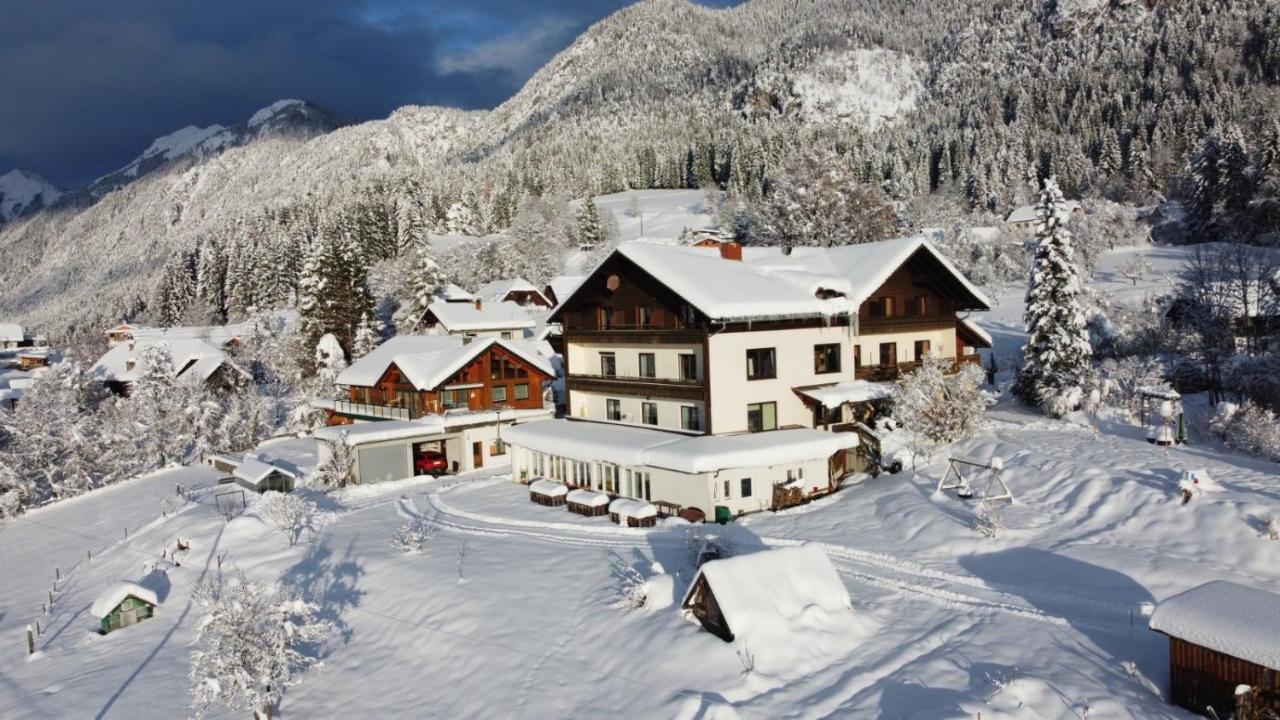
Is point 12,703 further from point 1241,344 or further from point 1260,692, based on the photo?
point 1241,344

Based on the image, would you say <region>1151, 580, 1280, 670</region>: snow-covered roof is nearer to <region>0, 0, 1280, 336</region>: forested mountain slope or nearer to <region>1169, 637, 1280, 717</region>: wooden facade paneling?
<region>1169, 637, 1280, 717</region>: wooden facade paneling

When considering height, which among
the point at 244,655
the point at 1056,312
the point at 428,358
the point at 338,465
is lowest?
the point at 244,655

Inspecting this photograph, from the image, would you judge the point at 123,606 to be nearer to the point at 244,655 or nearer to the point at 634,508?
the point at 244,655

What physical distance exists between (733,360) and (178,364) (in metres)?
65.2

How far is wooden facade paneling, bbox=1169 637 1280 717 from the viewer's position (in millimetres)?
11562

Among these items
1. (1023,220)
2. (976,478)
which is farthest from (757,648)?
(1023,220)

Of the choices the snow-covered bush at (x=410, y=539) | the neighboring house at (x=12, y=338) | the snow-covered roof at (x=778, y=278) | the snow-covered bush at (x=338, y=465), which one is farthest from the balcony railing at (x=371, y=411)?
the neighboring house at (x=12, y=338)

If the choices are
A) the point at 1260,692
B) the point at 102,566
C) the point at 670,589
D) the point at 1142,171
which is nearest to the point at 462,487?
the point at 102,566

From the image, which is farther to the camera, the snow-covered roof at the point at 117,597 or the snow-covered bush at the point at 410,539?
the snow-covered bush at the point at 410,539

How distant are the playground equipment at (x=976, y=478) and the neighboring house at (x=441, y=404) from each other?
81.1 feet

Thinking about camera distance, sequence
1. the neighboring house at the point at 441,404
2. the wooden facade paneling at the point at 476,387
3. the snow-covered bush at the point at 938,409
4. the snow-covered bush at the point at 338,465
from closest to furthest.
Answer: the snow-covered bush at the point at 938,409 → the snow-covered bush at the point at 338,465 → the neighboring house at the point at 441,404 → the wooden facade paneling at the point at 476,387

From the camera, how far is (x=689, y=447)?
91.4ft

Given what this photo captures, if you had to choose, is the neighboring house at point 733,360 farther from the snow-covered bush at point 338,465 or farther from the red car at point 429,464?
the snow-covered bush at point 338,465

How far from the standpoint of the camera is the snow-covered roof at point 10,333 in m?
129
